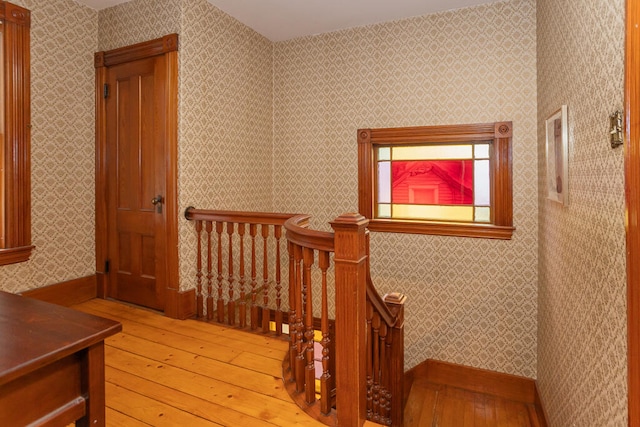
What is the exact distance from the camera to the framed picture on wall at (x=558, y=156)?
7.55 feet

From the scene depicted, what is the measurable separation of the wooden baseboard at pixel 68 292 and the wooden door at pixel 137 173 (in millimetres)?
86

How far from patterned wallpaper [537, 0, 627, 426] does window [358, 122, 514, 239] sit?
72cm

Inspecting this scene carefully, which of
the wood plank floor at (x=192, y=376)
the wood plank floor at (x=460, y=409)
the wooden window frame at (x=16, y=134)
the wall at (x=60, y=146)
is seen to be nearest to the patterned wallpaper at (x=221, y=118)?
the wood plank floor at (x=192, y=376)

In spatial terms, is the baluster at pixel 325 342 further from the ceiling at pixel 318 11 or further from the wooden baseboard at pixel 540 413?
the ceiling at pixel 318 11

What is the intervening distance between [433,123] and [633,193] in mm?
2653

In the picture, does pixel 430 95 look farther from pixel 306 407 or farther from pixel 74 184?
pixel 74 184

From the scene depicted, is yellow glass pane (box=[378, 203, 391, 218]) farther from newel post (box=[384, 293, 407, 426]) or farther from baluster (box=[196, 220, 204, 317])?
baluster (box=[196, 220, 204, 317])

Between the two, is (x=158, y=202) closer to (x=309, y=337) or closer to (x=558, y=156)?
(x=309, y=337)

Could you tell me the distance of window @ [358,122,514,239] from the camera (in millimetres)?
3633

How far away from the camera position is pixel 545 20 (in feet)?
9.93

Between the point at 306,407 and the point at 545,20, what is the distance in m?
3.23

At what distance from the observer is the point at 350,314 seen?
173 centimetres

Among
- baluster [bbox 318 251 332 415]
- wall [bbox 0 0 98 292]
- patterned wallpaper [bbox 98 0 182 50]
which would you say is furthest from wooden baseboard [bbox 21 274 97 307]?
baluster [bbox 318 251 332 415]

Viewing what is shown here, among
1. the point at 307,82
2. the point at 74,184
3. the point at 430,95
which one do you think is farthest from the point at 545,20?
the point at 74,184
